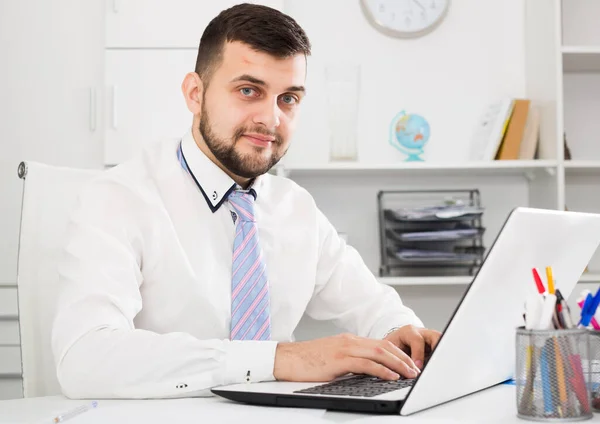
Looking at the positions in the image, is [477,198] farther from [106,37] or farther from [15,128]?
[15,128]

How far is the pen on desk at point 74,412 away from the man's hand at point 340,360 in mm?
261

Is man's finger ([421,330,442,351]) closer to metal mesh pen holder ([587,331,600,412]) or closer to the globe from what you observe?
metal mesh pen holder ([587,331,600,412])

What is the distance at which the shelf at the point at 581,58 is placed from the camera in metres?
2.83

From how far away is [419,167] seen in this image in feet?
9.25

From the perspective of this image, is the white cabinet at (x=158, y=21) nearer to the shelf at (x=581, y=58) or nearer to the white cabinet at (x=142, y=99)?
the white cabinet at (x=142, y=99)

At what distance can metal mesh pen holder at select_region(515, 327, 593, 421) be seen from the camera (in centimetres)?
88

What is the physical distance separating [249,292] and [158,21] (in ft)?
5.03

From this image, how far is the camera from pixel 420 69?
10.1 ft

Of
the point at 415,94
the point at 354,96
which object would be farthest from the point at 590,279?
the point at 354,96

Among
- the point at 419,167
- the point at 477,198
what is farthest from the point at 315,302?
the point at 477,198

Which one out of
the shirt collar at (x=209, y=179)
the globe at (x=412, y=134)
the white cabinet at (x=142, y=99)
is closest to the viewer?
the shirt collar at (x=209, y=179)

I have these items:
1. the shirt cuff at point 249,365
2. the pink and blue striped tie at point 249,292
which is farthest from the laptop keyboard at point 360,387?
the pink and blue striped tie at point 249,292

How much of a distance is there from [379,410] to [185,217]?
2.52ft

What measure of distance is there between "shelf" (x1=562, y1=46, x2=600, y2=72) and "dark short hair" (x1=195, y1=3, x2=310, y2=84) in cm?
156
